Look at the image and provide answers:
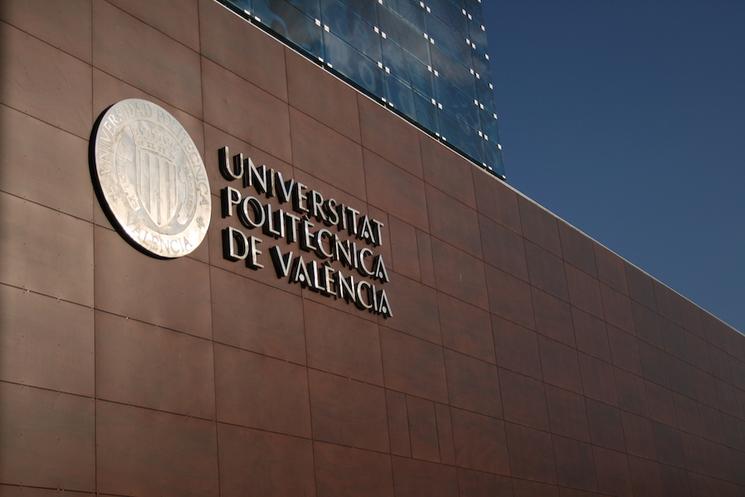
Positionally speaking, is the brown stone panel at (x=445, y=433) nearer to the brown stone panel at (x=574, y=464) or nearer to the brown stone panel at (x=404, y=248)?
the brown stone panel at (x=404, y=248)

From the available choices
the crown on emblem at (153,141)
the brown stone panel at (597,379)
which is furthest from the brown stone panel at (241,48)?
the brown stone panel at (597,379)

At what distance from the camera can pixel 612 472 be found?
3058 cm

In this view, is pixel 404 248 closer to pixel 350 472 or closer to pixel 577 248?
pixel 350 472

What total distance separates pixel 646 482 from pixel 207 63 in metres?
18.8

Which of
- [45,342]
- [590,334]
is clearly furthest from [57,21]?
[590,334]

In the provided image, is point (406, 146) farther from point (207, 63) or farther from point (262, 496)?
point (262, 496)

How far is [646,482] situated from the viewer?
106 feet

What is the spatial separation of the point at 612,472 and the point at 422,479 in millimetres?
9896

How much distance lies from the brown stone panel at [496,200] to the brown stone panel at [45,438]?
14819 mm

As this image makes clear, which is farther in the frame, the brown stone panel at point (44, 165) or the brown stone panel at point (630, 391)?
the brown stone panel at point (630, 391)

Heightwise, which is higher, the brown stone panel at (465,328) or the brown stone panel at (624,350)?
the brown stone panel at (624,350)

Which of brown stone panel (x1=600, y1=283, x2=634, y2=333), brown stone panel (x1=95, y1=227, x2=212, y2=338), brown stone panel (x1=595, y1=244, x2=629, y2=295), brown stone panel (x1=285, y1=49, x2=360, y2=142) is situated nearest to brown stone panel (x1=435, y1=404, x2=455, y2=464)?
brown stone panel (x1=285, y1=49, x2=360, y2=142)

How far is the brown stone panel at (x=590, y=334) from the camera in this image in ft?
103

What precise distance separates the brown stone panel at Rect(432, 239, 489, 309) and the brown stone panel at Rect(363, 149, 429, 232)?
2.53 feet
